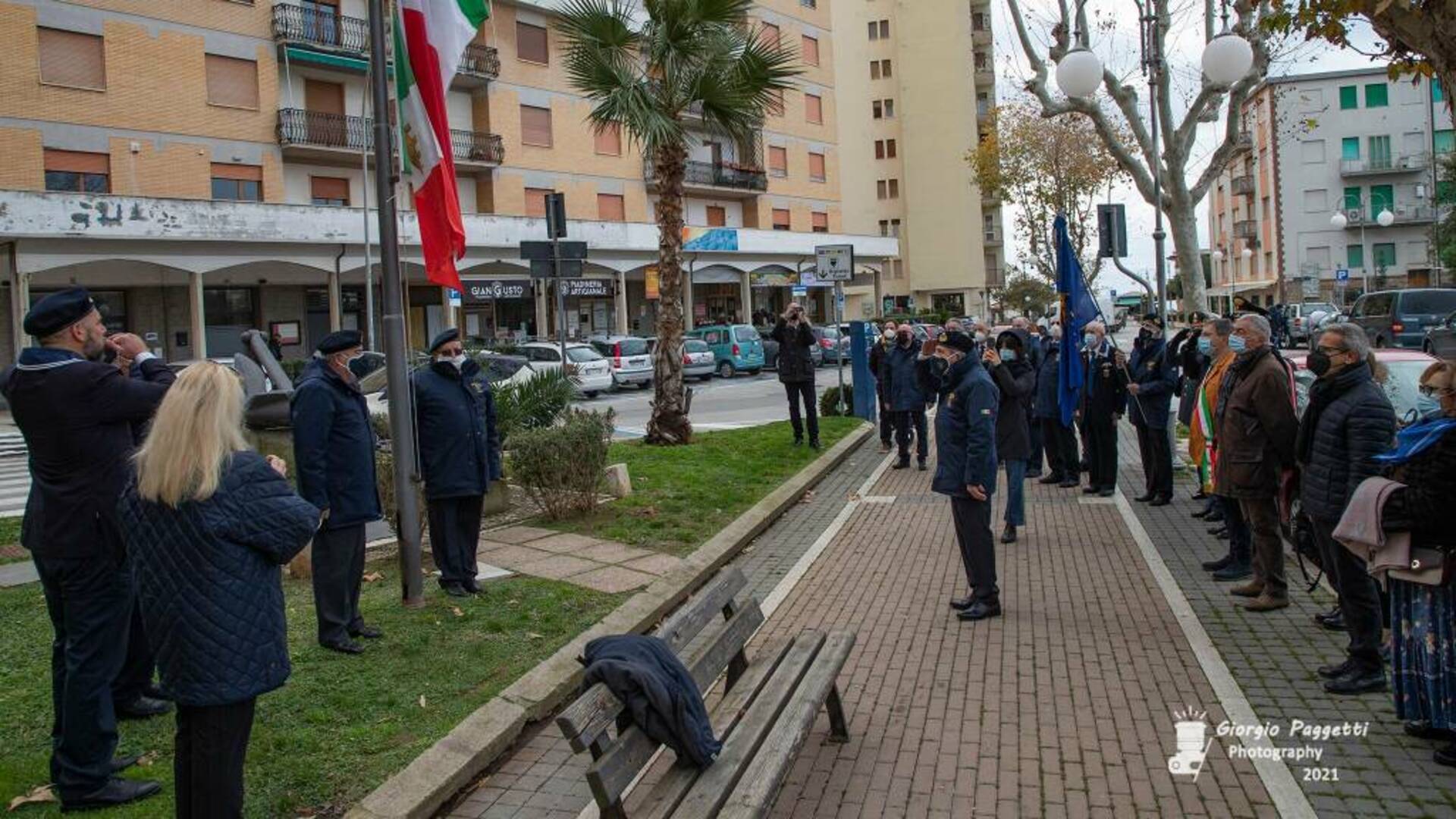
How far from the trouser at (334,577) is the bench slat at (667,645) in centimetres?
223

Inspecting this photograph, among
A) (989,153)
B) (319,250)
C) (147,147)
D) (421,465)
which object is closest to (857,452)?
(421,465)

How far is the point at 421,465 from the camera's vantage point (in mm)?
7094

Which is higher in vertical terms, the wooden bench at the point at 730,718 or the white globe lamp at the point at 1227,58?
the white globe lamp at the point at 1227,58

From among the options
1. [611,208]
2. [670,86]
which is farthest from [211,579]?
[611,208]

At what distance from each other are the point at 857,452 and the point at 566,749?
11202 mm

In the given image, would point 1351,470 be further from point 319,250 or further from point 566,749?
point 319,250

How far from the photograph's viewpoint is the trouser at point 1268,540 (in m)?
6.88

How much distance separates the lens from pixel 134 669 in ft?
16.7

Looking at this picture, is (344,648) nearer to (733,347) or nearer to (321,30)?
(733,347)

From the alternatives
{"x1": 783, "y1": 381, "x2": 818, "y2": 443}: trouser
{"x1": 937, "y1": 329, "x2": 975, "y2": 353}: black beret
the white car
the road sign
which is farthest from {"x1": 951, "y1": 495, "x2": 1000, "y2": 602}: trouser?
the white car

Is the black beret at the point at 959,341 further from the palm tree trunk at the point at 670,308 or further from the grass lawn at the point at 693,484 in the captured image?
the palm tree trunk at the point at 670,308

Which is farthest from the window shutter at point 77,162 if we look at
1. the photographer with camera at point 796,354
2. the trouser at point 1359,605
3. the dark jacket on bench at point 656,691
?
the trouser at point 1359,605

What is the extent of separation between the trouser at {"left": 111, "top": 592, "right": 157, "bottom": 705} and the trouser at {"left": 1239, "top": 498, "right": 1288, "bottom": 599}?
6259mm

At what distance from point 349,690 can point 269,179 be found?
31.1m
